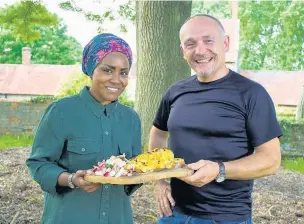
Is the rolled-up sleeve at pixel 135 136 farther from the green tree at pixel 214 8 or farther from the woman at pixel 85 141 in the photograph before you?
the green tree at pixel 214 8

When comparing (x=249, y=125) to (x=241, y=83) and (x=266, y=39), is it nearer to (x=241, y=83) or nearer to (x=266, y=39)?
(x=241, y=83)

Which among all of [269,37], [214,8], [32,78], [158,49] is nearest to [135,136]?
[158,49]

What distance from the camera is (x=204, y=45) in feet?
Result: 8.66

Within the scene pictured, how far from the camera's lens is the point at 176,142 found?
2.68 meters

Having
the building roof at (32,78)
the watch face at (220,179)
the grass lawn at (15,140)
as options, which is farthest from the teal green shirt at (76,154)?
the building roof at (32,78)

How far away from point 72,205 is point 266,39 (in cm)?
2976

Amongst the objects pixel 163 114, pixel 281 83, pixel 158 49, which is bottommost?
pixel 281 83

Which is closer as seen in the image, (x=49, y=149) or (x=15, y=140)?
(x=49, y=149)

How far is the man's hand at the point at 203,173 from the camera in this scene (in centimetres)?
234

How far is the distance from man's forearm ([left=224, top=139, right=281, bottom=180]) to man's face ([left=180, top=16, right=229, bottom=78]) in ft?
1.61

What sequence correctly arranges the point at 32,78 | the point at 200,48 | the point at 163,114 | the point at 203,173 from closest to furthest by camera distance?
the point at 203,173, the point at 200,48, the point at 163,114, the point at 32,78

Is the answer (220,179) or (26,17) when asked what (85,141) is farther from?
(26,17)

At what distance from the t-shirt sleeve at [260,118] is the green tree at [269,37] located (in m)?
23.8

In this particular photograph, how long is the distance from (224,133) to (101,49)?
Answer: 762mm
